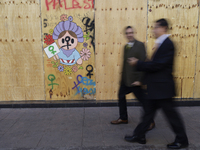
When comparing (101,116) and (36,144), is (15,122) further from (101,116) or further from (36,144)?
(101,116)

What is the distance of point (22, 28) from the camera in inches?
184

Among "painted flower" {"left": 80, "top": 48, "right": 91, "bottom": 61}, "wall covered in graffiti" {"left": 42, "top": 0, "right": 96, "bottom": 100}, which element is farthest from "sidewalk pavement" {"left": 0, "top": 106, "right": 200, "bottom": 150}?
"painted flower" {"left": 80, "top": 48, "right": 91, "bottom": 61}

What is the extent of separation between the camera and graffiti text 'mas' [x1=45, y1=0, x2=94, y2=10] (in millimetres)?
4578

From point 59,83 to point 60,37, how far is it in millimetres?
1315

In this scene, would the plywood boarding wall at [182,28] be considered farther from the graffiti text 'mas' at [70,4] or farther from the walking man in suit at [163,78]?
the walking man in suit at [163,78]

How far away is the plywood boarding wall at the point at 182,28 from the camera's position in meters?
4.61

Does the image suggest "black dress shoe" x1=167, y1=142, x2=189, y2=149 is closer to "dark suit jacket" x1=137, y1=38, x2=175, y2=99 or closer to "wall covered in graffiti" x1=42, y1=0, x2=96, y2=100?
"dark suit jacket" x1=137, y1=38, x2=175, y2=99

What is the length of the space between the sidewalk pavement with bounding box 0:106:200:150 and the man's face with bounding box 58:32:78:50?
1.77 metres

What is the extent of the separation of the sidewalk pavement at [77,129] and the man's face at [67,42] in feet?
5.80

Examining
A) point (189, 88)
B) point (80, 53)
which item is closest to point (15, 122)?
point (80, 53)

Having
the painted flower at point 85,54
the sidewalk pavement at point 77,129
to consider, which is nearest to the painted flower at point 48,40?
the painted flower at point 85,54

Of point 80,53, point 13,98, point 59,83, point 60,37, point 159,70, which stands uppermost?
point 60,37

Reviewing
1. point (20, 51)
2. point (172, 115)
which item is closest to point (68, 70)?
point (20, 51)

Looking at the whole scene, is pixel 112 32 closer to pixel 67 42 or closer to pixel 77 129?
pixel 67 42
